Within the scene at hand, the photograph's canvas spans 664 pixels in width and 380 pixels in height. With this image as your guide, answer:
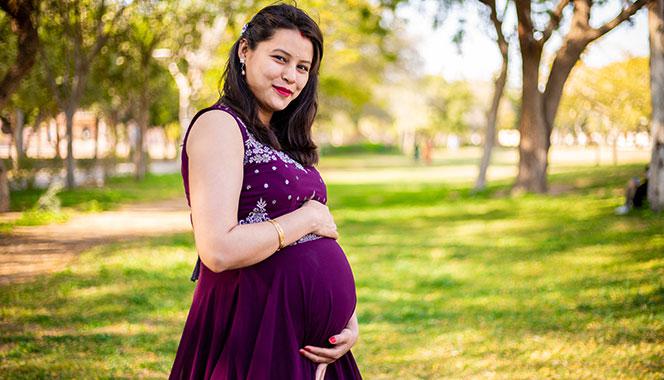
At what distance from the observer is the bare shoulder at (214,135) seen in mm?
1908

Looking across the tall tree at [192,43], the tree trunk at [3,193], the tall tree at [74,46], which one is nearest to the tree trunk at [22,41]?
the tree trunk at [3,193]

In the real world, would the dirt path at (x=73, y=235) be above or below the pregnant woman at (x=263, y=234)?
below

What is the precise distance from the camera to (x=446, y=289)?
8.52 meters

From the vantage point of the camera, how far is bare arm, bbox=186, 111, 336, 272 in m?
1.88

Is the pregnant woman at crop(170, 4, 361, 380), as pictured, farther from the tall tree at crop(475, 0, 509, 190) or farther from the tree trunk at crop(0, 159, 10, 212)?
the tall tree at crop(475, 0, 509, 190)

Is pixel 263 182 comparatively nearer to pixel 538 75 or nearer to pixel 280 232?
pixel 280 232

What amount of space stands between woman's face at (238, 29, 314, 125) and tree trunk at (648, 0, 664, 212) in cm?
1088

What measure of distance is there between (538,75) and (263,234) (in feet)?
53.6

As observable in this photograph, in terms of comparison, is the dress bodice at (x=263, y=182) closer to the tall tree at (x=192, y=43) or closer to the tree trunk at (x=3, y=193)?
the tree trunk at (x=3, y=193)

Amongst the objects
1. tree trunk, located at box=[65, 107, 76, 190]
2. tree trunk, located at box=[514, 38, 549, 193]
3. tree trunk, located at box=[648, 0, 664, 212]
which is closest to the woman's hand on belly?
tree trunk, located at box=[648, 0, 664, 212]

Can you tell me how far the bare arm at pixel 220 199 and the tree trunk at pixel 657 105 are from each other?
11.1 meters

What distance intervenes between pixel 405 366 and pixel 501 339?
3.71 feet

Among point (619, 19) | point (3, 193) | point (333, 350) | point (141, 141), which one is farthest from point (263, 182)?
point (141, 141)

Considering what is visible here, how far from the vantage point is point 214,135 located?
6.31 ft
